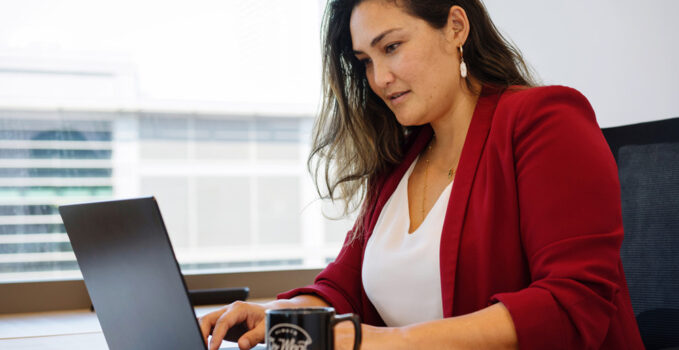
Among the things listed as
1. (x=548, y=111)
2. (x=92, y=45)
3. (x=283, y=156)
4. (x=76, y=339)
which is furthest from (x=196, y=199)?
(x=548, y=111)

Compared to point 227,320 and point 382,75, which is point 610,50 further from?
point 227,320

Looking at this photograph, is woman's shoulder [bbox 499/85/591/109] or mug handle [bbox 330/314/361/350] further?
woman's shoulder [bbox 499/85/591/109]

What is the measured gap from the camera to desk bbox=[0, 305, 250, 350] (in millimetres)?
1193

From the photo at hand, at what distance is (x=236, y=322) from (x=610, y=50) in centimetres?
136

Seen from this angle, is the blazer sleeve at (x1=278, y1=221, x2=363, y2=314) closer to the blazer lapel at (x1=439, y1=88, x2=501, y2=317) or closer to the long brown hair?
the long brown hair

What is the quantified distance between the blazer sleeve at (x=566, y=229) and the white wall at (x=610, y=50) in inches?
31.3

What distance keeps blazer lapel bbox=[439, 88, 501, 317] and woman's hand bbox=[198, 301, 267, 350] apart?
11.9 inches

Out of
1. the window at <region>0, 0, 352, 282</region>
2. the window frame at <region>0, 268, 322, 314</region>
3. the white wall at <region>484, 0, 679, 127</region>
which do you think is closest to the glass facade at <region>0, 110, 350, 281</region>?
the window at <region>0, 0, 352, 282</region>

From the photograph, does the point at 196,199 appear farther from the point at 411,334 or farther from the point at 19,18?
the point at 411,334

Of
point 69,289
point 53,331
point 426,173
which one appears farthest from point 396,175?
point 69,289

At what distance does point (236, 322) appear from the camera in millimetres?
999

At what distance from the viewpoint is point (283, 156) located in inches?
136

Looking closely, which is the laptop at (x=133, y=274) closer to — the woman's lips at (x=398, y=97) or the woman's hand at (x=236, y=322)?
the woman's hand at (x=236, y=322)

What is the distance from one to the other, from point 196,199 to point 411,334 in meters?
2.83
